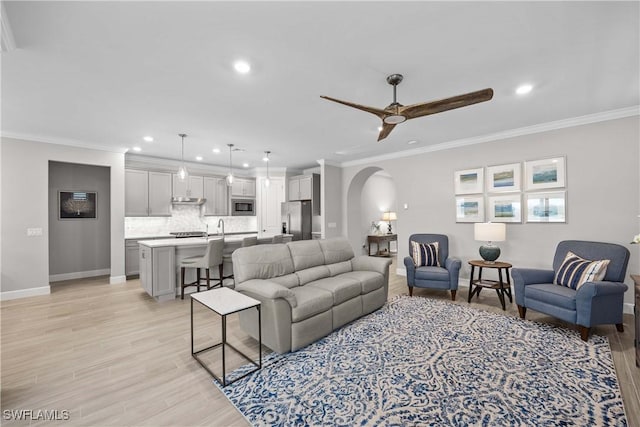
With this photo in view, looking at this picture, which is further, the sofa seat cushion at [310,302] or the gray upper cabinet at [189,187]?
the gray upper cabinet at [189,187]

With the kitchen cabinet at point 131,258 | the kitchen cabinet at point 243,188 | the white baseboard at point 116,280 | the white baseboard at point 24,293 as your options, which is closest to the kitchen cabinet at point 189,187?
the kitchen cabinet at point 243,188

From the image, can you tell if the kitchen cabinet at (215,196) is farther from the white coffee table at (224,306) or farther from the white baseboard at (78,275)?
the white coffee table at (224,306)

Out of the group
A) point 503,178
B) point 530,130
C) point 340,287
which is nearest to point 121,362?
point 340,287

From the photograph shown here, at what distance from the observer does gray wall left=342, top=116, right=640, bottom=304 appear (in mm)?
3639

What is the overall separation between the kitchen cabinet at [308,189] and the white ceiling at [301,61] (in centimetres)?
301

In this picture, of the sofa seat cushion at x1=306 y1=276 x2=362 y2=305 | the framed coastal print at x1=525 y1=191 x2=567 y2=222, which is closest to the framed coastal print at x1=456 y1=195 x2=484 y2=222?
the framed coastal print at x1=525 y1=191 x2=567 y2=222

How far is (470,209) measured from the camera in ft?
16.2

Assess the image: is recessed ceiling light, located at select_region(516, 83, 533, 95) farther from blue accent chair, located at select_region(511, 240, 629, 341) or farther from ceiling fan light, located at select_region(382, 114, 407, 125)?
blue accent chair, located at select_region(511, 240, 629, 341)

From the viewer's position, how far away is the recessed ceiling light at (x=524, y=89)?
2939 mm

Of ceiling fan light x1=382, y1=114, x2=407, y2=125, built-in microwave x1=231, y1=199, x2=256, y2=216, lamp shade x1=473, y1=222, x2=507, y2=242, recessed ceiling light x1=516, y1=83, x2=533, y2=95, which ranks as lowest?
lamp shade x1=473, y1=222, x2=507, y2=242

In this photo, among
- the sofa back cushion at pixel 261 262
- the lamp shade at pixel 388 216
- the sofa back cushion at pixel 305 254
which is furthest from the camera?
the lamp shade at pixel 388 216

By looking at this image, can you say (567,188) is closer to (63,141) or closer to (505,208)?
(505,208)

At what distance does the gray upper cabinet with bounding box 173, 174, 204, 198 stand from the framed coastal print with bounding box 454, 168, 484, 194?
18.9 ft

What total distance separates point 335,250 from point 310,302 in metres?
1.42
